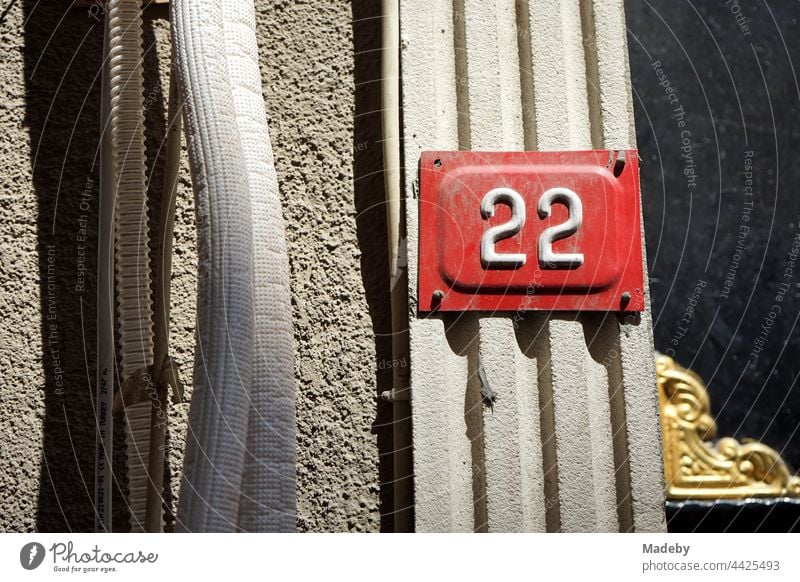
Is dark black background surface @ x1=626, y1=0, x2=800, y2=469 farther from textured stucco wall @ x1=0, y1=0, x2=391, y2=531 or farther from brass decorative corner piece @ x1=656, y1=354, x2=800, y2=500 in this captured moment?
textured stucco wall @ x1=0, y1=0, x2=391, y2=531

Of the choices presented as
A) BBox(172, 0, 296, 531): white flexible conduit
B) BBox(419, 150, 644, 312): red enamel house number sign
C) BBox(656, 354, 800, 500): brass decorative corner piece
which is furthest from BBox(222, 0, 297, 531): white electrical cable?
BBox(656, 354, 800, 500): brass decorative corner piece

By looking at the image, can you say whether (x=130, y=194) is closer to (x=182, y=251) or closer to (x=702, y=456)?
(x=182, y=251)

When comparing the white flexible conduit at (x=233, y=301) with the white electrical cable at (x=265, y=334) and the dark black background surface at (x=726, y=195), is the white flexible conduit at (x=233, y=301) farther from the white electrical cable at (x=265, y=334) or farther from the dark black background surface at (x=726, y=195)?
the dark black background surface at (x=726, y=195)

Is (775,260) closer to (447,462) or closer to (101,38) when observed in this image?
(447,462)

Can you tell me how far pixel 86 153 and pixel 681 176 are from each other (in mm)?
417

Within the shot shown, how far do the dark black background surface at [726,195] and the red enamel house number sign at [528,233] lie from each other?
0.07 meters

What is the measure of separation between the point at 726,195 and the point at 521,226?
7.0 inches

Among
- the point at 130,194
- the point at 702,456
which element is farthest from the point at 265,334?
the point at 702,456

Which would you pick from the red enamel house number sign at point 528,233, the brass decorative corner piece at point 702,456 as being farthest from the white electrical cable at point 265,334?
the brass decorative corner piece at point 702,456

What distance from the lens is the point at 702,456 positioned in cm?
60

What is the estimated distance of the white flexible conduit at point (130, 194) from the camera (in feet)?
1.72

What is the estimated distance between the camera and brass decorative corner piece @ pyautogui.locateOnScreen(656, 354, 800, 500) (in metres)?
0.60

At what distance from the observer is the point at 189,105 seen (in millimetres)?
483
